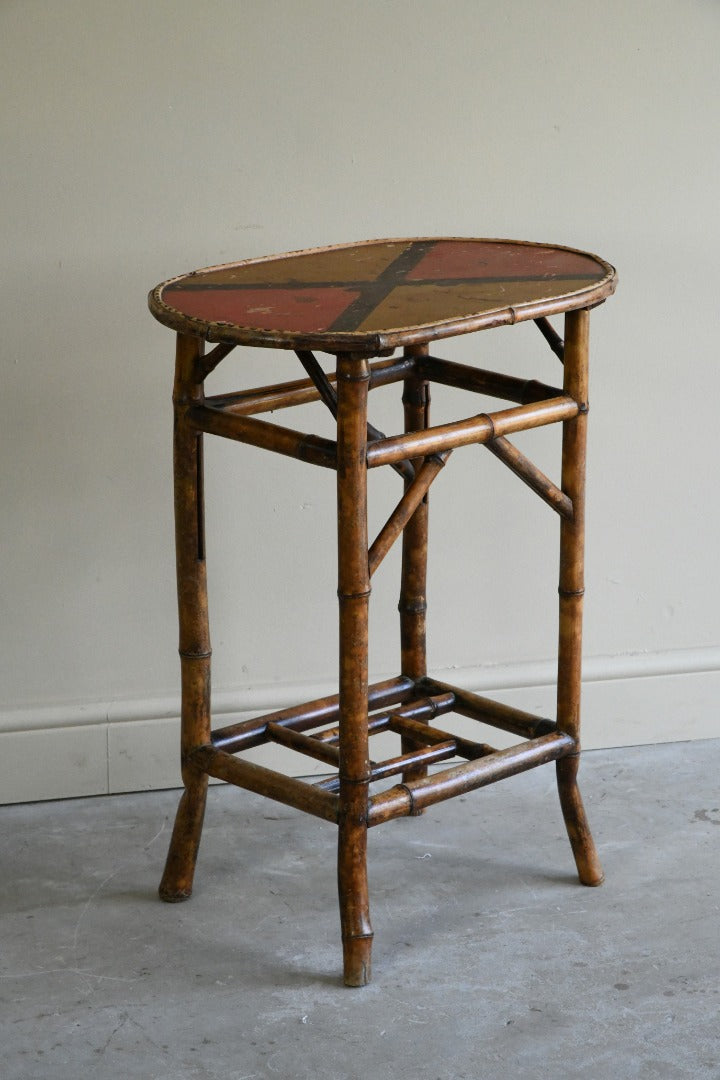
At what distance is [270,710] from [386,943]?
59 cm

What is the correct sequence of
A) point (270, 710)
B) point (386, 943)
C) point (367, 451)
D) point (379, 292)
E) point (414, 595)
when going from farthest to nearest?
point (270, 710)
point (414, 595)
point (386, 943)
point (379, 292)
point (367, 451)

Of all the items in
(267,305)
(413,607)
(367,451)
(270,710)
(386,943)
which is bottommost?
(386,943)

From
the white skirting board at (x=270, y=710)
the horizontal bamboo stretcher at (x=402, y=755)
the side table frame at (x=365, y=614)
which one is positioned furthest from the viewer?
the white skirting board at (x=270, y=710)

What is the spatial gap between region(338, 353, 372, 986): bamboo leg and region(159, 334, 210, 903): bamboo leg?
29 cm

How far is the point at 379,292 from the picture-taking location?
181 centimetres

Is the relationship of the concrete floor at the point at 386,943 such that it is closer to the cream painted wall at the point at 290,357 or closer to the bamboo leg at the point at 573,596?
the bamboo leg at the point at 573,596

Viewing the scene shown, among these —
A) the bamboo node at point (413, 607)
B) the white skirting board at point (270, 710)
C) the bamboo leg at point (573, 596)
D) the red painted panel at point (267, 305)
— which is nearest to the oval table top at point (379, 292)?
the red painted panel at point (267, 305)

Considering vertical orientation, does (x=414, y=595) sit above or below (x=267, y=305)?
below

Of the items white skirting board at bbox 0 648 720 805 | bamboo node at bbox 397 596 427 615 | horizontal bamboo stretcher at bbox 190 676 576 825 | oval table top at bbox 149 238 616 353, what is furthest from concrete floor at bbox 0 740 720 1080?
oval table top at bbox 149 238 616 353

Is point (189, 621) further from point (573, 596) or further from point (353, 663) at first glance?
point (573, 596)

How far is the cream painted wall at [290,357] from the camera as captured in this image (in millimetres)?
2182

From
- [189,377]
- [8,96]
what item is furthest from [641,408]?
[8,96]

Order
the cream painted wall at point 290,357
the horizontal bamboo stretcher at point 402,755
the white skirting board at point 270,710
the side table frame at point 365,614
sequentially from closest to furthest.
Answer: the side table frame at point 365,614 < the horizontal bamboo stretcher at point 402,755 < the cream painted wall at point 290,357 < the white skirting board at point 270,710

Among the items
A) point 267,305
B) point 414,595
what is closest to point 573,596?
point 414,595
